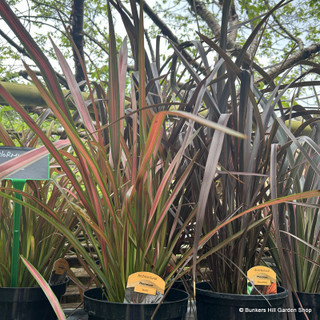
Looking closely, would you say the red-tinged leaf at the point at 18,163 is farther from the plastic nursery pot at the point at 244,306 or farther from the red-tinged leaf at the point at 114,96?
the plastic nursery pot at the point at 244,306

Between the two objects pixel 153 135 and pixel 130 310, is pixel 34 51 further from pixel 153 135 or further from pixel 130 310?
pixel 130 310

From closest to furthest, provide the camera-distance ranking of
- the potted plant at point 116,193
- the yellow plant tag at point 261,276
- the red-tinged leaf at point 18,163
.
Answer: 1. the red-tinged leaf at point 18,163
2. the potted plant at point 116,193
3. the yellow plant tag at point 261,276

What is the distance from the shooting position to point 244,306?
2.10 feet

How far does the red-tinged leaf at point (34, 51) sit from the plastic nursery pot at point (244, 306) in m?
0.42

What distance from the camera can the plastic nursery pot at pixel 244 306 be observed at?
2.10 ft

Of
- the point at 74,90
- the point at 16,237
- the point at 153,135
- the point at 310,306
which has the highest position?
the point at 74,90

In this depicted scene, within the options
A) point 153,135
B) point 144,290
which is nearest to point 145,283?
point 144,290

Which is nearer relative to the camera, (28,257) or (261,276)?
(261,276)

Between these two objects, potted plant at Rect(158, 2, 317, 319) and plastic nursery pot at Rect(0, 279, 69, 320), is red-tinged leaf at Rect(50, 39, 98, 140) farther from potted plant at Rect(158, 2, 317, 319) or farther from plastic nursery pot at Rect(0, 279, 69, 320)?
plastic nursery pot at Rect(0, 279, 69, 320)

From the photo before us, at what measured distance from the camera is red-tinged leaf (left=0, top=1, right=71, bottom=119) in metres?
0.46

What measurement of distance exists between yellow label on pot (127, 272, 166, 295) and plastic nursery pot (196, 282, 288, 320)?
0.12 meters

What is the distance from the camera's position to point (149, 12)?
143 inches

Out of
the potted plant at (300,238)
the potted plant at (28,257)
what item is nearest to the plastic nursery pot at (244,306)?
the potted plant at (300,238)

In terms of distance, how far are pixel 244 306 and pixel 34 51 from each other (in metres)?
0.54
